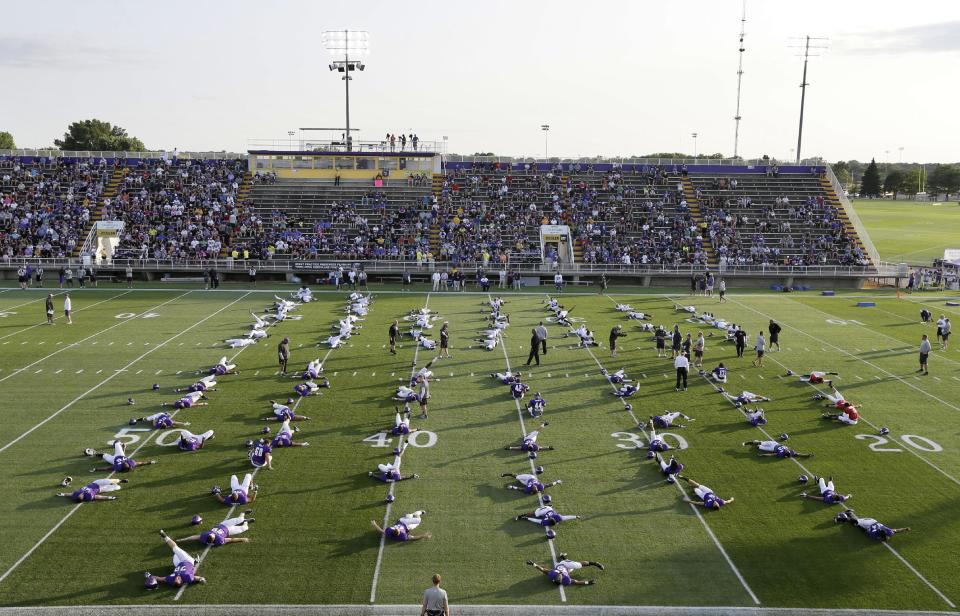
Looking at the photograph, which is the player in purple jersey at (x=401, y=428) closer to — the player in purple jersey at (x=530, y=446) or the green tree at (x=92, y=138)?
the player in purple jersey at (x=530, y=446)

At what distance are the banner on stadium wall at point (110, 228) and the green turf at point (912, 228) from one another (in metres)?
55.8

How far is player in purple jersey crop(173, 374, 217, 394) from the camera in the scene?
20484mm

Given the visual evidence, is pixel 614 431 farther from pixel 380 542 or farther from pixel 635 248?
pixel 635 248

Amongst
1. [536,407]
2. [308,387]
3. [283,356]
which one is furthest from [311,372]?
[536,407]

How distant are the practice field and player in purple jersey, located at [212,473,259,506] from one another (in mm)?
302

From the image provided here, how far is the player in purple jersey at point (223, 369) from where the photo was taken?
73.7ft

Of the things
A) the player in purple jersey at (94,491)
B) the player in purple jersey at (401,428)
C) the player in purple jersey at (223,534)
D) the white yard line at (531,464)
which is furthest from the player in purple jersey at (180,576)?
the player in purple jersey at (401,428)

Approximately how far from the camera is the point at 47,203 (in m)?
48.9

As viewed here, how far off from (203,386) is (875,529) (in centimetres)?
1514

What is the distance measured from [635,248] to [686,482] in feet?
103

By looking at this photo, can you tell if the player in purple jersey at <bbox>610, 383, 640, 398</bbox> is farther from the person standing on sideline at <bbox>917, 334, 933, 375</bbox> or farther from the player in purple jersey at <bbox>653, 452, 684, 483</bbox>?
the person standing on sideline at <bbox>917, 334, 933, 375</bbox>

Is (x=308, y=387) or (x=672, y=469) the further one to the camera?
(x=308, y=387)

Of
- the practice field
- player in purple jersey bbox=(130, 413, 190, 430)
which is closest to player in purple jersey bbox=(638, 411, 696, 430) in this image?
the practice field

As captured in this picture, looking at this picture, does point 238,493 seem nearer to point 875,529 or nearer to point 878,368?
point 875,529
